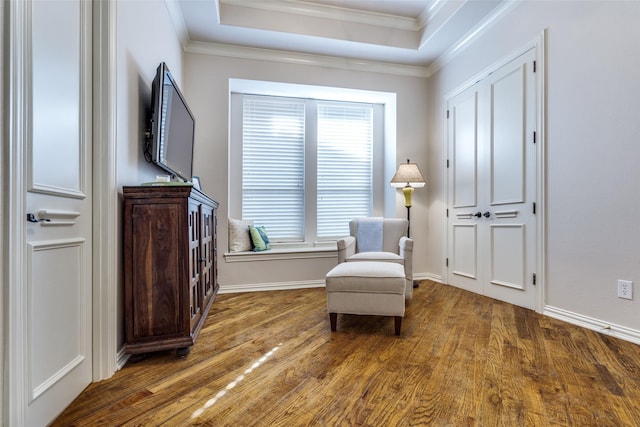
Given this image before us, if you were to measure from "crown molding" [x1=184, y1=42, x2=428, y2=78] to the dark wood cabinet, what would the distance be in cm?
244

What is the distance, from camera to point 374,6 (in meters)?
3.45

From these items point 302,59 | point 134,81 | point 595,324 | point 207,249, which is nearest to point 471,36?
point 302,59

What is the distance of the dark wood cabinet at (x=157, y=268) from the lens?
1.71 meters

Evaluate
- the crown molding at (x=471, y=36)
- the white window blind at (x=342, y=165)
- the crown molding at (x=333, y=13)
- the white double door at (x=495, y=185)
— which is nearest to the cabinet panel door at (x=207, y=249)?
the white window blind at (x=342, y=165)

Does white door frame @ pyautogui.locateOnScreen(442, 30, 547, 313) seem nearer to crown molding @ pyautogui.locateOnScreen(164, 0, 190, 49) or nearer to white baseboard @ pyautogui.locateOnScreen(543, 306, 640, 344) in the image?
white baseboard @ pyautogui.locateOnScreen(543, 306, 640, 344)

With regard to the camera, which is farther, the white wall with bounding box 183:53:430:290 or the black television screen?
the white wall with bounding box 183:53:430:290

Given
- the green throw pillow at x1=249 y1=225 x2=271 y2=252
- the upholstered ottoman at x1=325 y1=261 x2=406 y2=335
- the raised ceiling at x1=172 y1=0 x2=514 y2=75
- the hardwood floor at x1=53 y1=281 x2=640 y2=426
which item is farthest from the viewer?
the green throw pillow at x1=249 y1=225 x2=271 y2=252

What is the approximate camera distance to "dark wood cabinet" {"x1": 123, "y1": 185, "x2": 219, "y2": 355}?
1710 mm

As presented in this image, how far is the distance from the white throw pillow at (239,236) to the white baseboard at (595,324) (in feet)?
9.38

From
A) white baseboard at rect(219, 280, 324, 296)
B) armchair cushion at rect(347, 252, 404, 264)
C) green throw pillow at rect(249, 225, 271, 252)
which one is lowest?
white baseboard at rect(219, 280, 324, 296)

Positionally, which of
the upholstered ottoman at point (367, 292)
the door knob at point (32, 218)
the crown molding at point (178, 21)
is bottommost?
the upholstered ottoman at point (367, 292)

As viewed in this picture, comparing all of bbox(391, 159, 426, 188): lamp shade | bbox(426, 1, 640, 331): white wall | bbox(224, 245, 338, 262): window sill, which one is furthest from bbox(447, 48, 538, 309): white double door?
bbox(224, 245, 338, 262): window sill

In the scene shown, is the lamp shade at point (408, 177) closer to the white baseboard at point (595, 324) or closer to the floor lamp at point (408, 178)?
the floor lamp at point (408, 178)

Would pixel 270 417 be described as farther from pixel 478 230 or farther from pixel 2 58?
pixel 478 230
